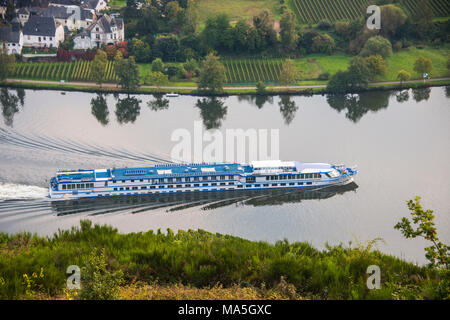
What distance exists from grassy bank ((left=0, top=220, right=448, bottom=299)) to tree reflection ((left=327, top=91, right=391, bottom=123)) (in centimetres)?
Answer: 2065

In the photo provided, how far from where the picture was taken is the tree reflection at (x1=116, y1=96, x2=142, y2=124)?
35.1 meters

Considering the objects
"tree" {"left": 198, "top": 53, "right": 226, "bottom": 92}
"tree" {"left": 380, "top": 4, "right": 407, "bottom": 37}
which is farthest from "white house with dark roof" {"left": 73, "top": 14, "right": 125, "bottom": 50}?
"tree" {"left": 380, "top": 4, "right": 407, "bottom": 37}

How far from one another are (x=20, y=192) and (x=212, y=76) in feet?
59.6

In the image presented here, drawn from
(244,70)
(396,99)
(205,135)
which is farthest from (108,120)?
(396,99)

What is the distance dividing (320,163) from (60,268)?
16.1m

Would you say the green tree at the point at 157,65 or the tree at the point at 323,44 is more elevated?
the tree at the point at 323,44

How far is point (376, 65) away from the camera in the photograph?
1623 inches

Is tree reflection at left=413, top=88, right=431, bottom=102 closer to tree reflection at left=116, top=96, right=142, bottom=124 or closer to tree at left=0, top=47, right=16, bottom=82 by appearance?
tree reflection at left=116, top=96, right=142, bottom=124

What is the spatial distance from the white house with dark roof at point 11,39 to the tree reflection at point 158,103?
43.7 feet

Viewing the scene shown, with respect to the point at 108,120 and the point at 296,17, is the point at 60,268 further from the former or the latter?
the point at 296,17

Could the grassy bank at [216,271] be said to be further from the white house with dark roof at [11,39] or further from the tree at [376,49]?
the white house with dark roof at [11,39]

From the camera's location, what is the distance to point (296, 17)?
163 ft

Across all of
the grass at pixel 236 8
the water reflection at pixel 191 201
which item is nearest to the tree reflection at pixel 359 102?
the water reflection at pixel 191 201

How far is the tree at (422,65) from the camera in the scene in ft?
137
